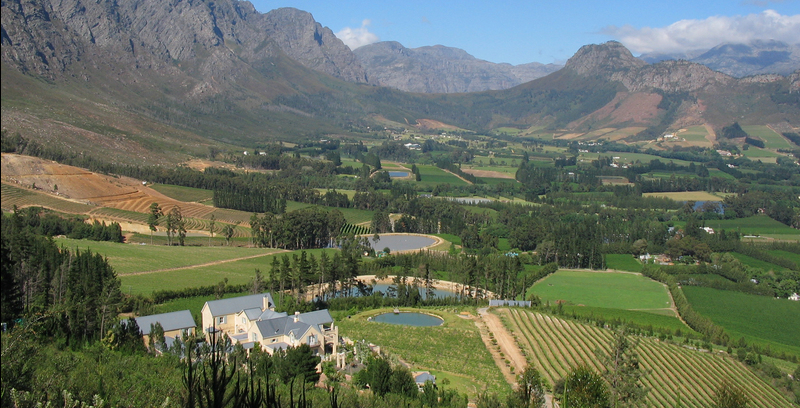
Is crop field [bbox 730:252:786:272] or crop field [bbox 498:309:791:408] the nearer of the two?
crop field [bbox 498:309:791:408]

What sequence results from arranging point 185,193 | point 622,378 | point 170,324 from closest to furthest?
point 622,378 < point 170,324 < point 185,193

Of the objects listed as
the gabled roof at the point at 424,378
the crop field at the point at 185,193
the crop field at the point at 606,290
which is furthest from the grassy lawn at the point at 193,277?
the crop field at the point at 185,193

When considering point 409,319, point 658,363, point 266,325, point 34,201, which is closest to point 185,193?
point 34,201

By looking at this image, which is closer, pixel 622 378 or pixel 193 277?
pixel 622 378

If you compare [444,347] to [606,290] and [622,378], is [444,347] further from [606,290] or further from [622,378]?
[606,290]

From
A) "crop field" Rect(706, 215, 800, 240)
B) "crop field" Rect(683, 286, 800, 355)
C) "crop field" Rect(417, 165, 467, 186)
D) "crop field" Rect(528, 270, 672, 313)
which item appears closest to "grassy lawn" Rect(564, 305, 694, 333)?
"crop field" Rect(528, 270, 672, 313)

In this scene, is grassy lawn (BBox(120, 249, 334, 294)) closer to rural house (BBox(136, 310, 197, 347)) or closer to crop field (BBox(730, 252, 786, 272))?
rural house (BBox(136, 310, 197, 347))
